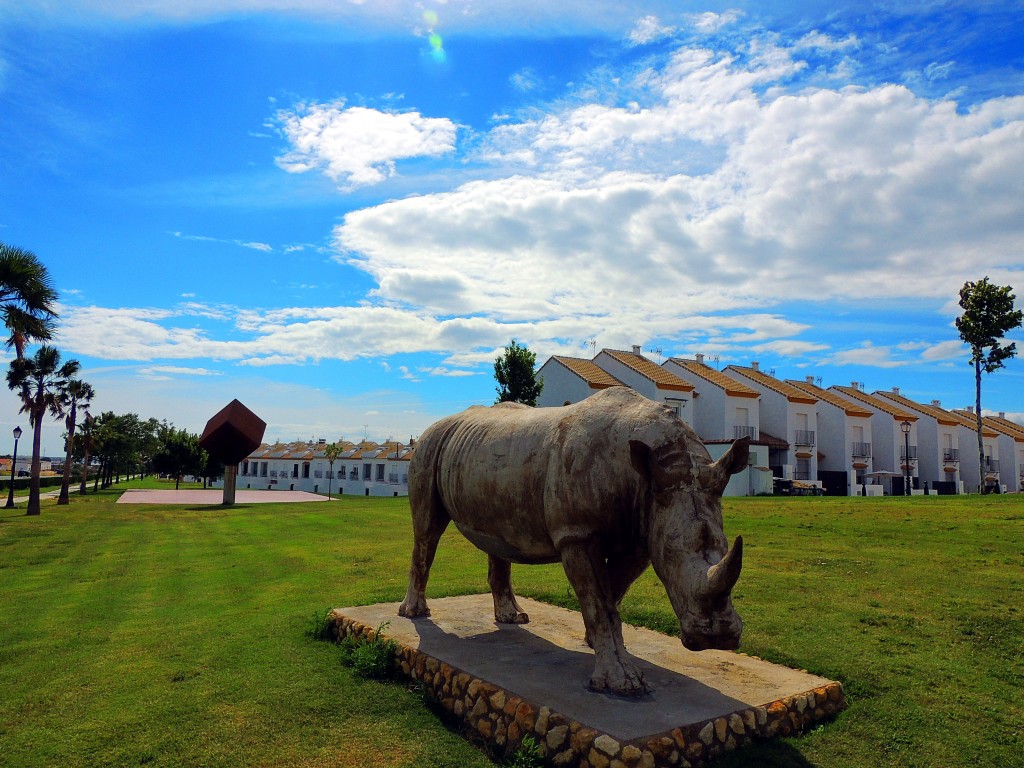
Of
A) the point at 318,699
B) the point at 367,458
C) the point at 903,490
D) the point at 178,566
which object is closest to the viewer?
the point at 318,699

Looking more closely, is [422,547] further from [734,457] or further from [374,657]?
[734,457]

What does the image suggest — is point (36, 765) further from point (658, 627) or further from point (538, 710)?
point (658, 627)

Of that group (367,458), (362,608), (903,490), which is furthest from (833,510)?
(367,458)

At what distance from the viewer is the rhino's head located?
4.73 metres

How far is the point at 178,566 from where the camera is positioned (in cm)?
1520

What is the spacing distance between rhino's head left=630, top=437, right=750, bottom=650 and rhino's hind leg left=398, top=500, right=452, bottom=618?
139 inches

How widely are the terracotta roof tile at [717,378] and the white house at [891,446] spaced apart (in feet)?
33.8

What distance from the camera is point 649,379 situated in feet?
122

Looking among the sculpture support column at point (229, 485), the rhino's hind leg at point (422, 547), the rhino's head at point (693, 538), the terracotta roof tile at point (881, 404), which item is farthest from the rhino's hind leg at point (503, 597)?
the terracotta roof tile at point (881, 404)

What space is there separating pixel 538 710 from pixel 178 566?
12598 millimetres

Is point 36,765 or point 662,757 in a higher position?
point 662,757

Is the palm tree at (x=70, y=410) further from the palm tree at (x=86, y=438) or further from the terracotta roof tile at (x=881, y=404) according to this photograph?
the terracotta roof tile at (x=881, y=404)

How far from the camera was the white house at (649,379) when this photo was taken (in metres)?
37.5

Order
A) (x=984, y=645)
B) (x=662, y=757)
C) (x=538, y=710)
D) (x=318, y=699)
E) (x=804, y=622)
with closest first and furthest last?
(x=662, y=757)
(x=538, y=710)
(x=318, y=699)
(x=984, y=645)
(x=804, y=622)
